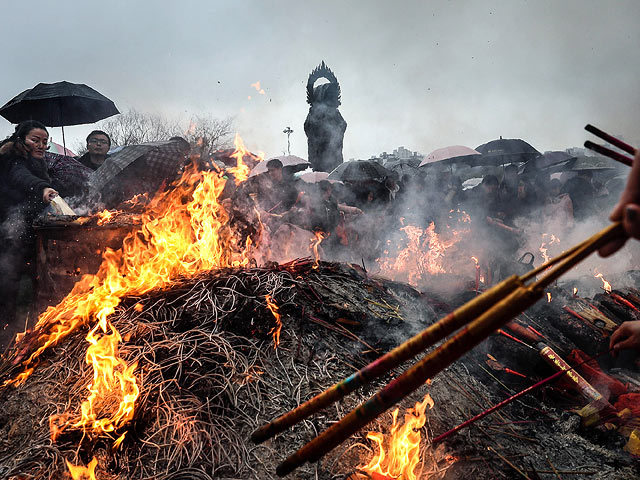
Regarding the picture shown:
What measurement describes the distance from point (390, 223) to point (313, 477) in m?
7.64

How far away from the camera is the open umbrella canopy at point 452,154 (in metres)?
12.4

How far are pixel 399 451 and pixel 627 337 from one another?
6.90ft

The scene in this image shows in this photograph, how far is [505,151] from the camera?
43.1 feet

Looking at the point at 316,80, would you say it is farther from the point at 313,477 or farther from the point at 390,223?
the point at 313,477

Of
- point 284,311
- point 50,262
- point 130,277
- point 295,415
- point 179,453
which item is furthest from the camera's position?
point 50,262

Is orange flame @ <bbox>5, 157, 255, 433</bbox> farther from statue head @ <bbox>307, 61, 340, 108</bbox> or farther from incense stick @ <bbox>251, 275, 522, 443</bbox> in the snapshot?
statue head @ <bbox>307, 61, 340, 108</bbox>

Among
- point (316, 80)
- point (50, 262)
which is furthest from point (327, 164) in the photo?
point (50, 262)

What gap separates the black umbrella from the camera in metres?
8.63

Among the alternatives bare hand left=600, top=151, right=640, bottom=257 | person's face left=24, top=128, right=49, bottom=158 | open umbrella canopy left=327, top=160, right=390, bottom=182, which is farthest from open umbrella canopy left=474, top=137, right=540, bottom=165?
bare hand left=600, top=151, right=640, bottom=257

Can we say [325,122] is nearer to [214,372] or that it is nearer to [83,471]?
[214,372]

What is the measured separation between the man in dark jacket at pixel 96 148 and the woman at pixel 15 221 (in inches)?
68.2

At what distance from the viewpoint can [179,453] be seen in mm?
2969

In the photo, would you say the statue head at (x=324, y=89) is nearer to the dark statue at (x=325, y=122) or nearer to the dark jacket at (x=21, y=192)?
the dark statue at (x=325, y=122)

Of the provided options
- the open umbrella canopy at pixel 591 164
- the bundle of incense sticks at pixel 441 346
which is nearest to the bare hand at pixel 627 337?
the bundle of incense sticks at pixel 441 346
